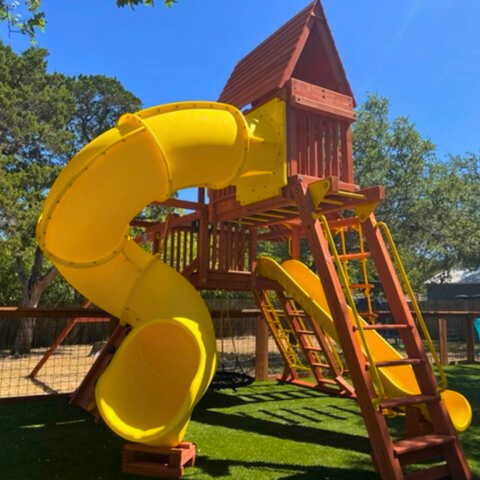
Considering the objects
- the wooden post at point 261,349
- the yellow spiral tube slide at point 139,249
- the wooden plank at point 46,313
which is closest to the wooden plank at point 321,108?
the yellow spiral tube slide at point 139,249

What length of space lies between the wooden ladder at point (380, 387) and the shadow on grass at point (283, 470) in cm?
28

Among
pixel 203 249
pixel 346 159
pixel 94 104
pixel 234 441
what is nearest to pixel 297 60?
pixel 346 159

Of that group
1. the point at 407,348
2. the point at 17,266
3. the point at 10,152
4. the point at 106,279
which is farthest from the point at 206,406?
the point at 10,152

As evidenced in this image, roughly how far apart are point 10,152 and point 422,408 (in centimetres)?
1764

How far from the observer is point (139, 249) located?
535 cm

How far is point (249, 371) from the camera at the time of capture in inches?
432

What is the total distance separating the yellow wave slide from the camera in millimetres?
4805

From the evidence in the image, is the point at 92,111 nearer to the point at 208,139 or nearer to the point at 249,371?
the point at 249,371

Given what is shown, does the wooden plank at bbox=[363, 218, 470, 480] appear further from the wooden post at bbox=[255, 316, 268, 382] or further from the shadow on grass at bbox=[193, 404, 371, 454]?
the wooden post at bbox=[255, 316, 268, 382]

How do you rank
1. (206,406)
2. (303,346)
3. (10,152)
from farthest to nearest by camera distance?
(10,152) → (303,346) → (206,406)

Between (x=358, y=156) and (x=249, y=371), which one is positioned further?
(x=358, y=156)

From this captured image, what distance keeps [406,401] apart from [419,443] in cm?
34

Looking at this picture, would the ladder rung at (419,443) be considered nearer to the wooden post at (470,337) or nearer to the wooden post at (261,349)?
the wooden post at (261,349)

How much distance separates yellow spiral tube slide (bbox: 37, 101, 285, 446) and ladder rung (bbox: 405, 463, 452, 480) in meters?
1.88
